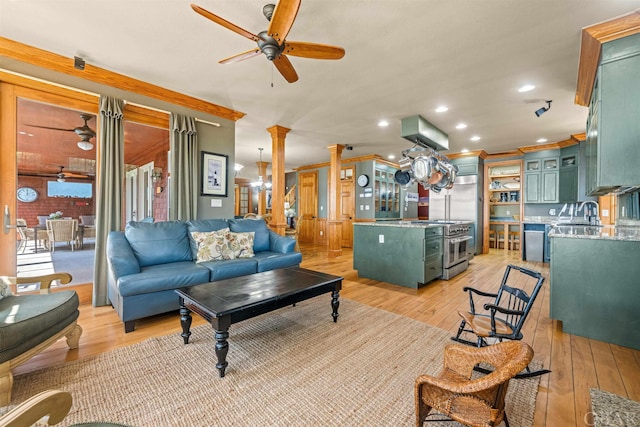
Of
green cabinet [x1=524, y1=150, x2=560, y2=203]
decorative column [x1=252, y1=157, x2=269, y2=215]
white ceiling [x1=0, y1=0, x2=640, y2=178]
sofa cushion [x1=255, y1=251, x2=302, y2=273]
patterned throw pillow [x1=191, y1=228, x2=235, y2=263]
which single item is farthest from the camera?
decorative column [x1=252, y1=157, x2=269, y2=215]

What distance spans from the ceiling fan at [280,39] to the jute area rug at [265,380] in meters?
2.33

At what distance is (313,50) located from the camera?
6.98ft

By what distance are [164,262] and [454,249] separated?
14.5ft

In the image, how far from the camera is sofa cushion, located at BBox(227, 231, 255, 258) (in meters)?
3.58

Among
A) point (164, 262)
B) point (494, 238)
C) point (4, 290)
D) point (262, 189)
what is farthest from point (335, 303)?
point (494, 238)

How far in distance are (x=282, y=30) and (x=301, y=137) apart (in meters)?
4.08

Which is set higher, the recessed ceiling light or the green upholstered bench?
the recessed ceiling light

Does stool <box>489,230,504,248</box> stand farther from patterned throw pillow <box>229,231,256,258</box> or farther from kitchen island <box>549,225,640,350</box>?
patterned throw pillow <box>229,231,256,258</box>

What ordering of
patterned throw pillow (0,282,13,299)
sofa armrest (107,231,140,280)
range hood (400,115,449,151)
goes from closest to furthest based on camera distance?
patterned throw pillow (0,282,13,299) < sofa armrest (107,231,140,280) < range hood (400,115,449,151)

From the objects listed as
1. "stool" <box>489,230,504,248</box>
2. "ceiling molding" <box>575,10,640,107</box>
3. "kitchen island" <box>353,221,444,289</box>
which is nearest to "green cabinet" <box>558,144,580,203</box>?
"stool" <box>489,230,504,248</box>

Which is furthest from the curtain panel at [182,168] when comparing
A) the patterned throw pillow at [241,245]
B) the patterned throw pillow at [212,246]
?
the patterned throw pillow at [241,245]

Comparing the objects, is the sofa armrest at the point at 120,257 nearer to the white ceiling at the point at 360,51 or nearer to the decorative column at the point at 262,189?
the white ceiling at the point at 360,51

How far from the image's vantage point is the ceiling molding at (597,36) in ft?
7.19

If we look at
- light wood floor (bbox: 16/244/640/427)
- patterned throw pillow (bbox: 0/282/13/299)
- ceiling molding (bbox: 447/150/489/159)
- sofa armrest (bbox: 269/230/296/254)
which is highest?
ceiling molding (bbox: 447/150/489/159)
